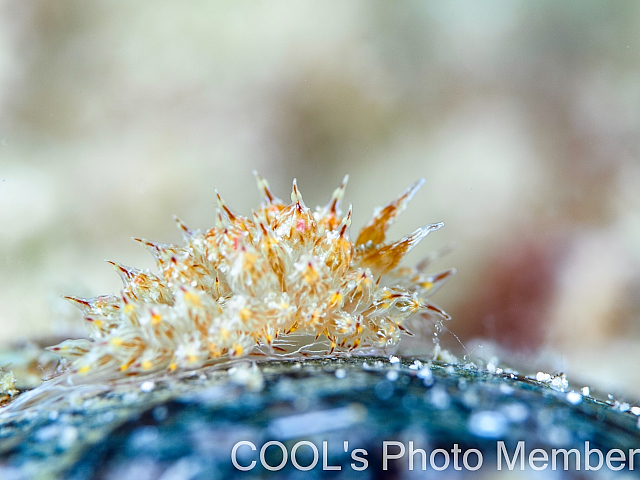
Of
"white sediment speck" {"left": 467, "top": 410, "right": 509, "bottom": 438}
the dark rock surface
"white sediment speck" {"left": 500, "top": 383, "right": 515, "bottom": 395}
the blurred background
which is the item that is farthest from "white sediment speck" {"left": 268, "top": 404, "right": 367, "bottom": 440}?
the blurred background

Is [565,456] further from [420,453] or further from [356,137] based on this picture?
[356,137]

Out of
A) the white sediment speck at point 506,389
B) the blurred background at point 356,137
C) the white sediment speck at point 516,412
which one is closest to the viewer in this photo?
the white sediment speck at point 516,412

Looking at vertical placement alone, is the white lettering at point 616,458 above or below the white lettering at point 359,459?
above

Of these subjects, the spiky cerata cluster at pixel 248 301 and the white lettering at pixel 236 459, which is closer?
the white lettering at pixel 236 459

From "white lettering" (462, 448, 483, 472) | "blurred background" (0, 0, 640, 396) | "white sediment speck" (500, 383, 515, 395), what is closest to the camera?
"white lettering" (462, 448, 483, 472)

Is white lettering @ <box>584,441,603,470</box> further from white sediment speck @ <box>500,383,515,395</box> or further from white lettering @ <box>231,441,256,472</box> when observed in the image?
white lettering @ <box>231,441,256,472</box>

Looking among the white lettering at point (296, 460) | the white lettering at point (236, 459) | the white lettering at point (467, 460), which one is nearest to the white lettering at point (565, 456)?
the white lettering at point (467, 460)

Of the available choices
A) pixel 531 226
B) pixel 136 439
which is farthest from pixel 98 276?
pixel 531 226

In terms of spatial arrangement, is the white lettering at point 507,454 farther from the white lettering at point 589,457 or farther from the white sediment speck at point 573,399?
the white sediment speck at point 573,399
